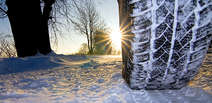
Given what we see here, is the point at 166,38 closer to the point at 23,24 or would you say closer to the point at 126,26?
the point at 126,26

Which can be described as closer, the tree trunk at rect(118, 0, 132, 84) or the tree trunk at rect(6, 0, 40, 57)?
the tree trunk at rect(118, 0, 132, 84)

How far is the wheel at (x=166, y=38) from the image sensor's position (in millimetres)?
412

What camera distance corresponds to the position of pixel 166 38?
0.45 meters

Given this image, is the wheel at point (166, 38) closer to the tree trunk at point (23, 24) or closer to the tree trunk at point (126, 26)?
the tree trunk at point (126, 26)

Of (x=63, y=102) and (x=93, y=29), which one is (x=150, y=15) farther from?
(x=93, y=29)

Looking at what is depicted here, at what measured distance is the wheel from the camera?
16.2 inches

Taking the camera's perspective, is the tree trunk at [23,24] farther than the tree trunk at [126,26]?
Yes

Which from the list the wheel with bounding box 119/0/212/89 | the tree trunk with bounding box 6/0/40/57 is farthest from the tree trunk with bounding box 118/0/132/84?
the tree trunk with bounding box 6/0/40/57

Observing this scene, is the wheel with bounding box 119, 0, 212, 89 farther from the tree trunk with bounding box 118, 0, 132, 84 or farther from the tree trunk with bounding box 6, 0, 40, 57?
the tree trunk with bounding box 6, 0, 40, 57

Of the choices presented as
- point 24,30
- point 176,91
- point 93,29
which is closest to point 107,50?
point 93,29

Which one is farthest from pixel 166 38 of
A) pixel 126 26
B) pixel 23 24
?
pixel 23 24

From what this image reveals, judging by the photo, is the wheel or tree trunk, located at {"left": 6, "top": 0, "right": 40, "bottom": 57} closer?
the wheel

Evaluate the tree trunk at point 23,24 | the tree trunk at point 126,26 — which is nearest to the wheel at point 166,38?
the tree trunk at point 126,26

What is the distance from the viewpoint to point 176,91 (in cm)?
53
